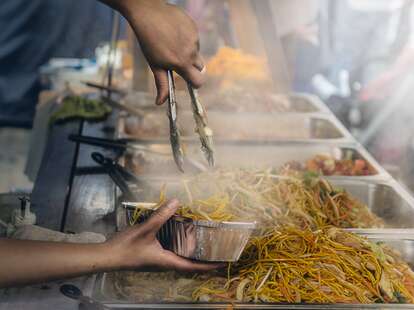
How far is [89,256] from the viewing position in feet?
7.38

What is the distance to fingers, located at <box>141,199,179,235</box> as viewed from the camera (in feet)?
7.60

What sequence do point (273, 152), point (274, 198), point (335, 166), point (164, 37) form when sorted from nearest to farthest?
1. point (164, 37)
2. point (274, 198)
3. point (335, 166)
4. point (273, 152)

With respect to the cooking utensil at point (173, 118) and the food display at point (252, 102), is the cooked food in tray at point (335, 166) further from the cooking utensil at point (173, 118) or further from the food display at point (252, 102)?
the cooking utensil at point (173, 118)

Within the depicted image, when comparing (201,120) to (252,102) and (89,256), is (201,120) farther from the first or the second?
(252,102)

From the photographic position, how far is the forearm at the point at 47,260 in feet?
7.06

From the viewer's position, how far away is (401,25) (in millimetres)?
7969

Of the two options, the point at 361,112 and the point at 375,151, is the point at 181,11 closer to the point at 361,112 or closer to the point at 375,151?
the point at 375,151

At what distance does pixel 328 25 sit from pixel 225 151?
5.39 meters

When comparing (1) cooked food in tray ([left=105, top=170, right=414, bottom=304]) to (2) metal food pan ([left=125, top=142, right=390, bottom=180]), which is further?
(2) metal food pan ([left=125, top=142, right=390, bottom=180])

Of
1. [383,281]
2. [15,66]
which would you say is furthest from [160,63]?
[15,66]

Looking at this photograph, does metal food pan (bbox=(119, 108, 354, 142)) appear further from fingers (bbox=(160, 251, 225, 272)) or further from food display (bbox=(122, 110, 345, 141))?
fingers (bbox=(160, 251, 225, 272))

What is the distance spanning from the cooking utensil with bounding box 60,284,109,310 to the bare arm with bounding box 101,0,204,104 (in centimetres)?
77

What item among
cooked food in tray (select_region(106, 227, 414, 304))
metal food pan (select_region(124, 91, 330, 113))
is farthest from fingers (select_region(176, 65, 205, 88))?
metal food pan (select_region(124, 91, 330, 113))

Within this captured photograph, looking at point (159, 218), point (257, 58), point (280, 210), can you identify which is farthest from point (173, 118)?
point (257, 58)
